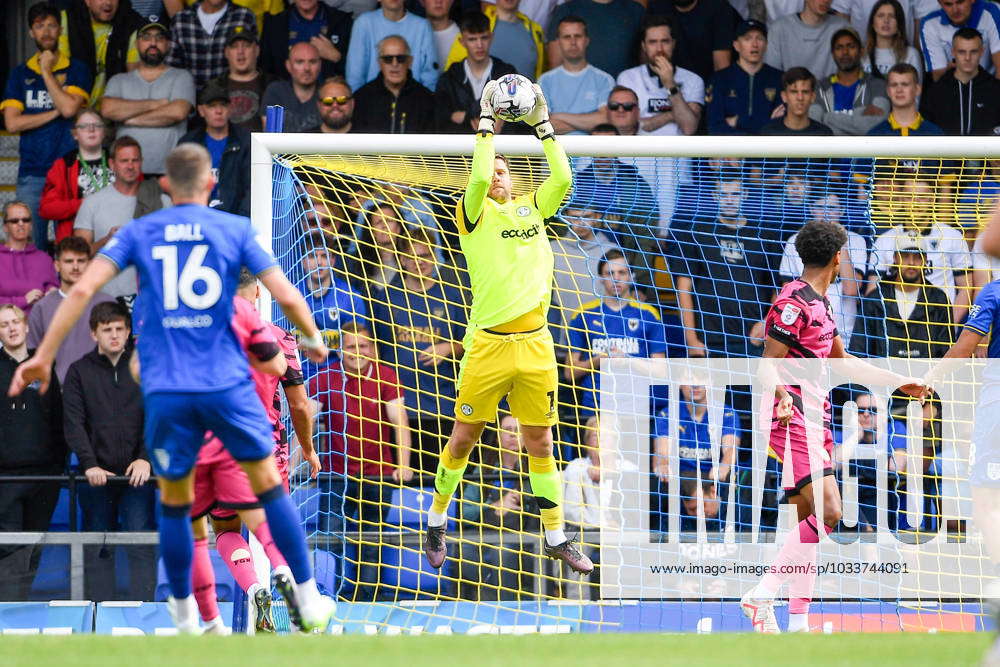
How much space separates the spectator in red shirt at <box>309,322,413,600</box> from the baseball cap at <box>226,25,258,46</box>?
316cm

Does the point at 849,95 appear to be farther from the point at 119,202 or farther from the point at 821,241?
the point at 119,202

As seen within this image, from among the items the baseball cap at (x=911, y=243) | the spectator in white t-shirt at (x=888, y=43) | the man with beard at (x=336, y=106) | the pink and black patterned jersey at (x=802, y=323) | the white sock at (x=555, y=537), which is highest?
the spectator in white t-shirt at (x=888, y=43)

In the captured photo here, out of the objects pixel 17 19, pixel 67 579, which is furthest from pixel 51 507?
pixel 17 19

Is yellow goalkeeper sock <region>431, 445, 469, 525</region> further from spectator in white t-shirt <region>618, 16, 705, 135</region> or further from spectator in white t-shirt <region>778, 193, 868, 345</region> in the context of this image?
spectator in white t-shirt <region>618, 16, 705, 135</region>

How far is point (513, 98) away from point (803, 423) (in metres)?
2.53

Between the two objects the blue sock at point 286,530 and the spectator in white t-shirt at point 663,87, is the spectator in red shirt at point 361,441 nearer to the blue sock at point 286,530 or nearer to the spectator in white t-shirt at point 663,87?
the blue sock at point 286,530

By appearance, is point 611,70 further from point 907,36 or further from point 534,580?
point 534,580

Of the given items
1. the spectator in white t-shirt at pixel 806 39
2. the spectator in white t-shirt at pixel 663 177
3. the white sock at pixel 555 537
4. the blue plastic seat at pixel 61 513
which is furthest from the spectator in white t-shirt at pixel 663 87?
the blue plastic seat at pixel 61 513

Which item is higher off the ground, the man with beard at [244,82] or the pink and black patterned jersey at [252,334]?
the man with beard at [244,82]

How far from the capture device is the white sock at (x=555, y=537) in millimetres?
8016

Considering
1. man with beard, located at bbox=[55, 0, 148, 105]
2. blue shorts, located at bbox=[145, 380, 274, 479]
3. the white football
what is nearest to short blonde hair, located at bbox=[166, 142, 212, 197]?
blue shorts, located at bbox=[145, 380, 274, 479]

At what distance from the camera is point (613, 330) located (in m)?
10.0

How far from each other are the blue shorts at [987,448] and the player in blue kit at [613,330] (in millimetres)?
2480

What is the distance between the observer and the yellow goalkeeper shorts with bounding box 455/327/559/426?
787 cm
